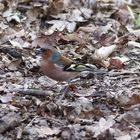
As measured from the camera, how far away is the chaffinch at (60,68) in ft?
16.9

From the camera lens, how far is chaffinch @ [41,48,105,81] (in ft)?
16.9

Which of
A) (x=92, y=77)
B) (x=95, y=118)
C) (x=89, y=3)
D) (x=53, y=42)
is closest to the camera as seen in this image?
(x=95, y=118)

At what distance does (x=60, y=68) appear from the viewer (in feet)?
17.0

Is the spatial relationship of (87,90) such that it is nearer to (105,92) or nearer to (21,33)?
(105,92)

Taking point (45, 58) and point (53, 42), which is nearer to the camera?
point (45, 58)

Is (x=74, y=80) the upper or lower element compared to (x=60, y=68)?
Answer: lower

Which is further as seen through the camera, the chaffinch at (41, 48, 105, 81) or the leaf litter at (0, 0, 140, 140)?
the chaffinch at (41, 48, 105, 81)

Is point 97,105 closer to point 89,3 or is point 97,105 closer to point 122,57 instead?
point 122,57

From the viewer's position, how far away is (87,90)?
5094 mm

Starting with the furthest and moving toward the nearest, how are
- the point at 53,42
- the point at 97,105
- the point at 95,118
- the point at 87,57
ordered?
the point at 53,42 < the point at 87,57 < the point at 97,105 < the point at 95,118

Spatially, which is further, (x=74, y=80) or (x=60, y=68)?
(x=74, y=80)

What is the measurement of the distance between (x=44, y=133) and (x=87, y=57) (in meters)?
2.14

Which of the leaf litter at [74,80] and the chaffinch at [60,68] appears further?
the chaffinch at [60,68]

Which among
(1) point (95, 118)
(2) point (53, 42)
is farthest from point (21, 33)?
(1) point (95, 118)
